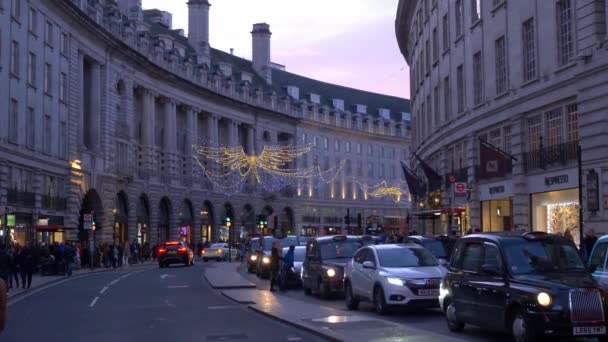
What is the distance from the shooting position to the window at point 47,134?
173ft

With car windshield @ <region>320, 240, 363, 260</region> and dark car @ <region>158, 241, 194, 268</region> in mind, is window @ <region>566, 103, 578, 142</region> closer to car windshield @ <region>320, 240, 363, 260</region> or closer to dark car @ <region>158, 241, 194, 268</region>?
car windshield @ <region>320, 240, 363, 260</region>

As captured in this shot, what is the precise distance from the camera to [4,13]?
45562 millimetres

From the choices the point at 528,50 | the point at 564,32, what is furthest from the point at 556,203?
the point at 564,32

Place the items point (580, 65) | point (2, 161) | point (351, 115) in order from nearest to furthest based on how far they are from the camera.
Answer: point (580, 65), point (2, 161), point (351, 115)

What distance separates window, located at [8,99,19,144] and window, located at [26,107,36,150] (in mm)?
1687

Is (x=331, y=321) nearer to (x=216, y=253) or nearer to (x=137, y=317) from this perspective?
(x=137, y=317)

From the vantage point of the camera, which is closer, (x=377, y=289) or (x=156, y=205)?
(x=377, y=289)

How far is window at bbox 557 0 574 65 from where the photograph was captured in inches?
1125

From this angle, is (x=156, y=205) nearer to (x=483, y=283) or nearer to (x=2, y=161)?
(x=2, y=161)

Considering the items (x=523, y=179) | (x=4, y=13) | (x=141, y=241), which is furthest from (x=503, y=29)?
(x=141, y=241)

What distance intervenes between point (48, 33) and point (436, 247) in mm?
36186

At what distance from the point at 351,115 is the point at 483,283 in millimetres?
100301

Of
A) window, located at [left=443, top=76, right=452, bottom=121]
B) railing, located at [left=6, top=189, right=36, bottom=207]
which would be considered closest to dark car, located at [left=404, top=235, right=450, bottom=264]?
window, located at [left=443, top=76, right=452, bottom=121]

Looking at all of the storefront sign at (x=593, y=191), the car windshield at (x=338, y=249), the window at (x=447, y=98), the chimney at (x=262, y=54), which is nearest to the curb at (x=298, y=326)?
the car windshield at (x=338, y=249)
